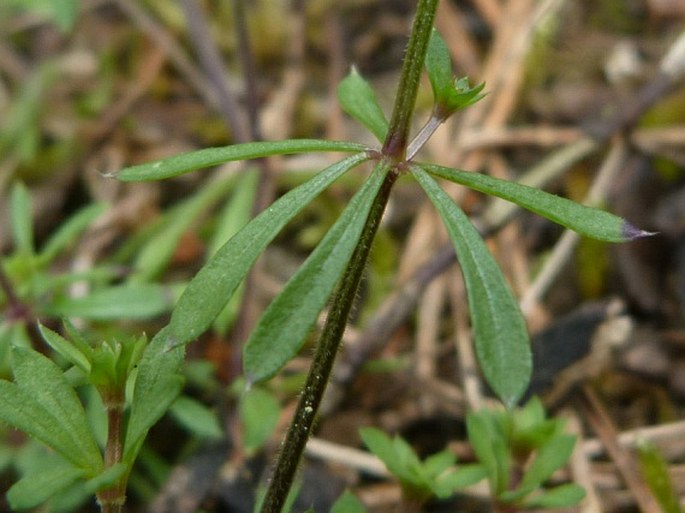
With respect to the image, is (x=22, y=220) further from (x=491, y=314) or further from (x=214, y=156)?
(x=491, y=314)

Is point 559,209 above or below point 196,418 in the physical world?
above

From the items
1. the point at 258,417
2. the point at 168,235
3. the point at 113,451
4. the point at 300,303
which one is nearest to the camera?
the point at 300,303

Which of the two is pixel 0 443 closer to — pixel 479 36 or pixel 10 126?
pixel 10 126

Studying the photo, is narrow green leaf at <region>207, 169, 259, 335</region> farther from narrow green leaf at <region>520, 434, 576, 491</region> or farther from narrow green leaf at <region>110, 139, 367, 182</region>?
narrow green leaf at <region>110, 139, 367, 182</region>

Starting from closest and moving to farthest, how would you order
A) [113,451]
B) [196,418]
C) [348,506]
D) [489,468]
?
[113,451] < [348,506] < [489,468] < [196,418]

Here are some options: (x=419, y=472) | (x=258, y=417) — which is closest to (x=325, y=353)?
(x=419, y=472)

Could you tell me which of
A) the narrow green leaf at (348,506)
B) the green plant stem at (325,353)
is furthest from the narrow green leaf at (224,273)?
the narrow green leaf at (348,506)

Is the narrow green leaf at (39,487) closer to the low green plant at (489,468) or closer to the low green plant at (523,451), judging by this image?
the low green plant at (489,468)
